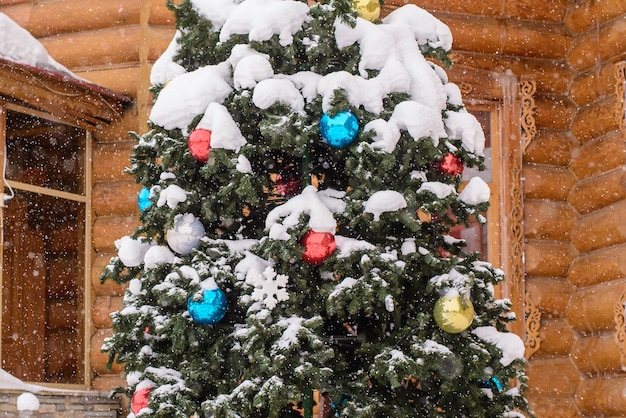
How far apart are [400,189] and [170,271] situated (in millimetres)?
1235

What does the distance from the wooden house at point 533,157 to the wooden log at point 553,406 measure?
1cm

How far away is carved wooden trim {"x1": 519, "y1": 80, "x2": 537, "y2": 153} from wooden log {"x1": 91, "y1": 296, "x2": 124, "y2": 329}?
12.9 feet

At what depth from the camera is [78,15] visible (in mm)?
8930

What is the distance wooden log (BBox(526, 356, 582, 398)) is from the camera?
9164mm

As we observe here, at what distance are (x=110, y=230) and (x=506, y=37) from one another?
3997 mm

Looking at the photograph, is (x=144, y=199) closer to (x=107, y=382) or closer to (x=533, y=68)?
(x=107, y=382)

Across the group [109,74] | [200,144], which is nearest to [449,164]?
[200,144]

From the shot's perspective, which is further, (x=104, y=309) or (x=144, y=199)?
(x=104, y=309)

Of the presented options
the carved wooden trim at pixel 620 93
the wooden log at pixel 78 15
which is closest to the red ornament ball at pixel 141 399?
the wooden log at pixel 78 15

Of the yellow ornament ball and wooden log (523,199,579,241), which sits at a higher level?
the yellow ornament ball

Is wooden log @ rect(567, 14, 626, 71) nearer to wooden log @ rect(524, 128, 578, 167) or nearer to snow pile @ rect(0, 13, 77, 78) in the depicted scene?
wooden log @ rect(524, 128, 578, 167)

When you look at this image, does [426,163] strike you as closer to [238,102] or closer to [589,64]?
[238,102]

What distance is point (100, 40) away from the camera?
28.9 feet

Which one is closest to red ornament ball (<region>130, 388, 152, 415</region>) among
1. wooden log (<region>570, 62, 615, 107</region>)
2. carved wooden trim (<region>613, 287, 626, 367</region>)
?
carved wooden trim (<region>613, 287, 626, 367</region>)
